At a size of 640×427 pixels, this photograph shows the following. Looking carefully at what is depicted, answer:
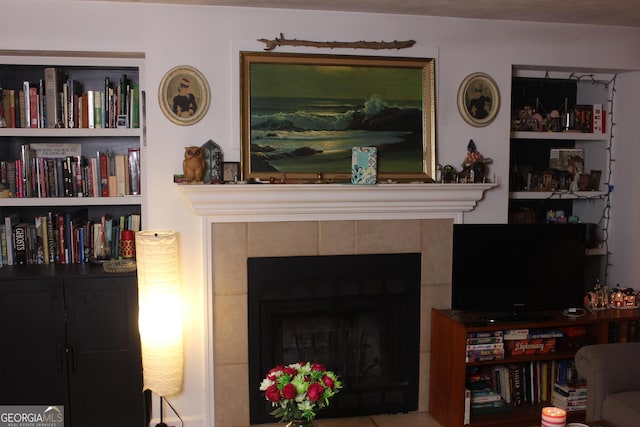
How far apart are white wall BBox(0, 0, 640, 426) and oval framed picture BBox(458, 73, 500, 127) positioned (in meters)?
0.04

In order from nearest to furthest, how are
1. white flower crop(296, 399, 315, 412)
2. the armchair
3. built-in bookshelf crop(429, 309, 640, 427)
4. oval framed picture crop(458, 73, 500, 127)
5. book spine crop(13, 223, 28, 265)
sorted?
white flower crop(296, 399, 315, 412) → the armchair → built-in bookshelf crop(429, 309, 640, 427) → book spine crop(13, 223, 28, 265) → oval framed picture crop(458, 73, 500, 127)

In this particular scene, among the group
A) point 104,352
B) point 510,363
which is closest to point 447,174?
point 510,363

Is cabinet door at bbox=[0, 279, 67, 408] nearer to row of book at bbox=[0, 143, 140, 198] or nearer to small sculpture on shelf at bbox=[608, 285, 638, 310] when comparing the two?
row of book at bbox=[0, 143, 140, 198]

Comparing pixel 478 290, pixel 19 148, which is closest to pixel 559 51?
pixel 478 290

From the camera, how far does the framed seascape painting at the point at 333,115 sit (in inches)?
127

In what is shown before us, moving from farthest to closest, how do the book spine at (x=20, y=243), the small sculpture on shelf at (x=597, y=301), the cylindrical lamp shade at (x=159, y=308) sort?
1. the small sculpture on shelf at (x=597, y=301)
2. the book spine at (x=20, y=243)
3. the cylindrical lamp shade at (x=159, y=308)

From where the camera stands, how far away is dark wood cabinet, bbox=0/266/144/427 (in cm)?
303

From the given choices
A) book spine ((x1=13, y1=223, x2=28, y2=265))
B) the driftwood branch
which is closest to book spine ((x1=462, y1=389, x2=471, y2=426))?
the driftwood branch

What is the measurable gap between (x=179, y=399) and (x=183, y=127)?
5.04ft

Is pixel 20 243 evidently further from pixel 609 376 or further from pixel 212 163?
Answer: pixel 609 376

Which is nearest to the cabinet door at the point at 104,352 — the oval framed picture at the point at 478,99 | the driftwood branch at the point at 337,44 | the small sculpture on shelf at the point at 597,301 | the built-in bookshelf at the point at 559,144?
the driftwood branch at the point at 337,44

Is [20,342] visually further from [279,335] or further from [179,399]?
[279,335]

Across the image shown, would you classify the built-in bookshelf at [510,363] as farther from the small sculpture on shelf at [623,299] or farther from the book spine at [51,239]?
the book spine at [51,239]

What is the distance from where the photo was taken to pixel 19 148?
354cm
